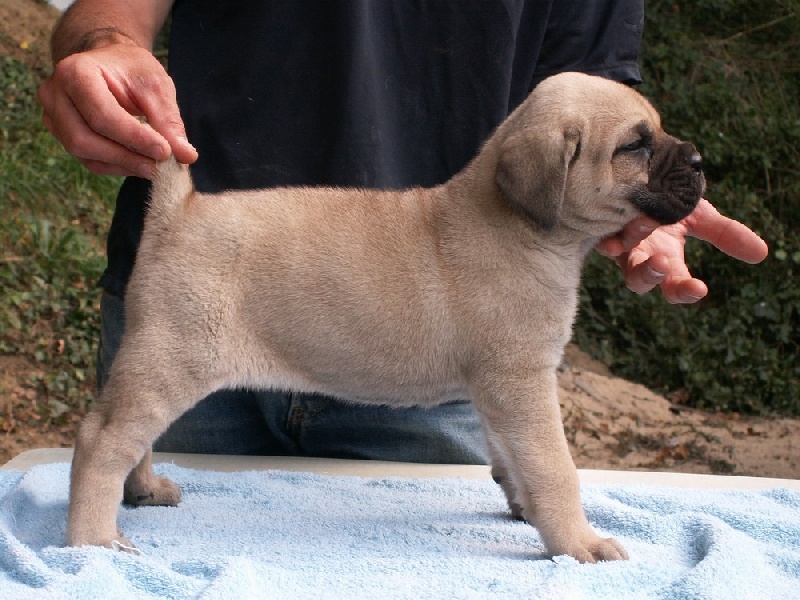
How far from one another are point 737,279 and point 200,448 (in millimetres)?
7924

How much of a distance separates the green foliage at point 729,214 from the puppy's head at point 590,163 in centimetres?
747

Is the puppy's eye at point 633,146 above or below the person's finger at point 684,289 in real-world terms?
above

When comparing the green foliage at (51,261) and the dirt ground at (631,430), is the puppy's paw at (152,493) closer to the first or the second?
the dirt ground at (631,430)

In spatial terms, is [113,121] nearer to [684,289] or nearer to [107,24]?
[107,24]

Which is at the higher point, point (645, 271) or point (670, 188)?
point (670, 188)

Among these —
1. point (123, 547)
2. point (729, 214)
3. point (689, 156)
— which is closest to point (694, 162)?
point (689, 156)

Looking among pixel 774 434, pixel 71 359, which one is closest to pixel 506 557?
pixel 71 359

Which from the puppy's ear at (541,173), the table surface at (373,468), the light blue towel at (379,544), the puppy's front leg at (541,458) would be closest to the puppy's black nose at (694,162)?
the puppy's ear at (541,173)

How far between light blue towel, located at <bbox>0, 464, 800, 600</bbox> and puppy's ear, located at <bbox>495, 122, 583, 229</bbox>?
0.99 m

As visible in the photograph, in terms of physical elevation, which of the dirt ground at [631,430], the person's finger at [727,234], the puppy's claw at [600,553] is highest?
the person's finger at [727,234]

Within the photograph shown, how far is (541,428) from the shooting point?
9.43 ft

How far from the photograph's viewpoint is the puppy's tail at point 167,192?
9.36 feet

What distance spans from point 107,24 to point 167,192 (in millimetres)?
951

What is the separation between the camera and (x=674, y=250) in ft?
11.8
